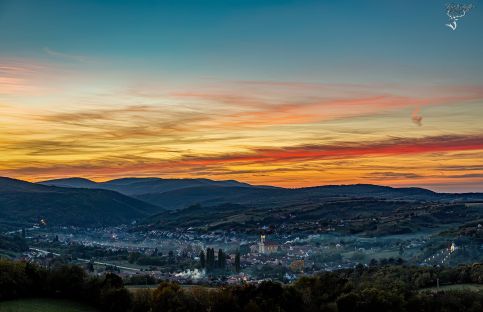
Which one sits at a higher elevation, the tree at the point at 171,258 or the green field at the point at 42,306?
the green field at the point at 42,306

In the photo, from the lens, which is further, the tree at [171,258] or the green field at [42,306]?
the tree at [171,258]

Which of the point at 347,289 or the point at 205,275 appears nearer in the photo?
the point at 347,289

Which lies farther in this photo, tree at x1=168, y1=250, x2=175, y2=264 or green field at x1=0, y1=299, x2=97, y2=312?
tree at x1=168, y1=250, x2=175, y2=264

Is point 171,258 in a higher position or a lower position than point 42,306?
lower

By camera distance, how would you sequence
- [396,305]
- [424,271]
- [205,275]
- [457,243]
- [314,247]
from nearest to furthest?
[396,305] < [424,271] < [205,275] < [457,243] < [314,247]

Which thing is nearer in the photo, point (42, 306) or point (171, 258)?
point (42, 306)

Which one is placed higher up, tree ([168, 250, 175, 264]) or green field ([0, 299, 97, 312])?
green field ([0, 299, 97, 312])

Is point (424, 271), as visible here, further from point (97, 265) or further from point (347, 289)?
point (97, 265)

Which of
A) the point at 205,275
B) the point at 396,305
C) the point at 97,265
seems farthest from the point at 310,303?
the point at 97,265
